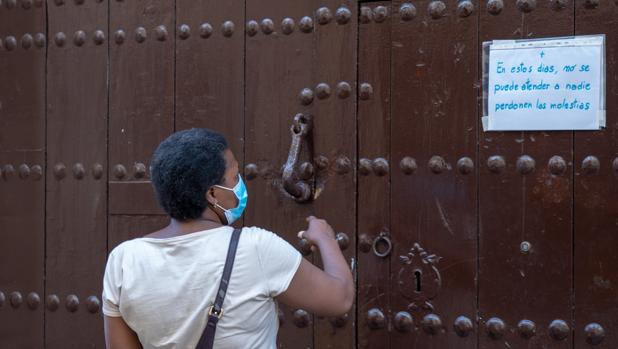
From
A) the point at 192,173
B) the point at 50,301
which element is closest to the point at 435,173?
the point at 192,173

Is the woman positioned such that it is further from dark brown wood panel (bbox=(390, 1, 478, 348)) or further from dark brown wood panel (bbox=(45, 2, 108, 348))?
dark brown wood panel (bbox=(45, 2, 108, 348))

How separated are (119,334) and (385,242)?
86 cm

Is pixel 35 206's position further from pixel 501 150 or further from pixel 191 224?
pixel 501 150

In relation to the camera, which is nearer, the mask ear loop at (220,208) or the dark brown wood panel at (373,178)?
the mask ear loop at (220,208)

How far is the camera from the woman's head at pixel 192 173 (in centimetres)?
147

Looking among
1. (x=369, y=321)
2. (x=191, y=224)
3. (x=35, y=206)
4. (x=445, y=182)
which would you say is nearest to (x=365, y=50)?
(x=445, y=182)

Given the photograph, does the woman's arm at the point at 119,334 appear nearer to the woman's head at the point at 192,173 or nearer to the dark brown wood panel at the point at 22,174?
the woman's head at the point at 192,173

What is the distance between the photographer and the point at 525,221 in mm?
2029

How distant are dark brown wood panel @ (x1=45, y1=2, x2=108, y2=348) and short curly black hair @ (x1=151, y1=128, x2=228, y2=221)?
3.48ft

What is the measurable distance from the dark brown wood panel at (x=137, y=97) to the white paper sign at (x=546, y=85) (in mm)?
992

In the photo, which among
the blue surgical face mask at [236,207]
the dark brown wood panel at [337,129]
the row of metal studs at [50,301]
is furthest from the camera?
the row of metal studs at [50,301]

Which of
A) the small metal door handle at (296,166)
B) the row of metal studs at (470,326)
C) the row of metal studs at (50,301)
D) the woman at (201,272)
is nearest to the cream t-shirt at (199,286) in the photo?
the woman at (201,272)

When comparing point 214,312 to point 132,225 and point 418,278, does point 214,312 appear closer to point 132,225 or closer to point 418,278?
point 418,278

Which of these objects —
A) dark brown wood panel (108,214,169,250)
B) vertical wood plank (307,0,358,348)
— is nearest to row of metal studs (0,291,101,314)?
dark brown wood panel (108,214,169,250)
